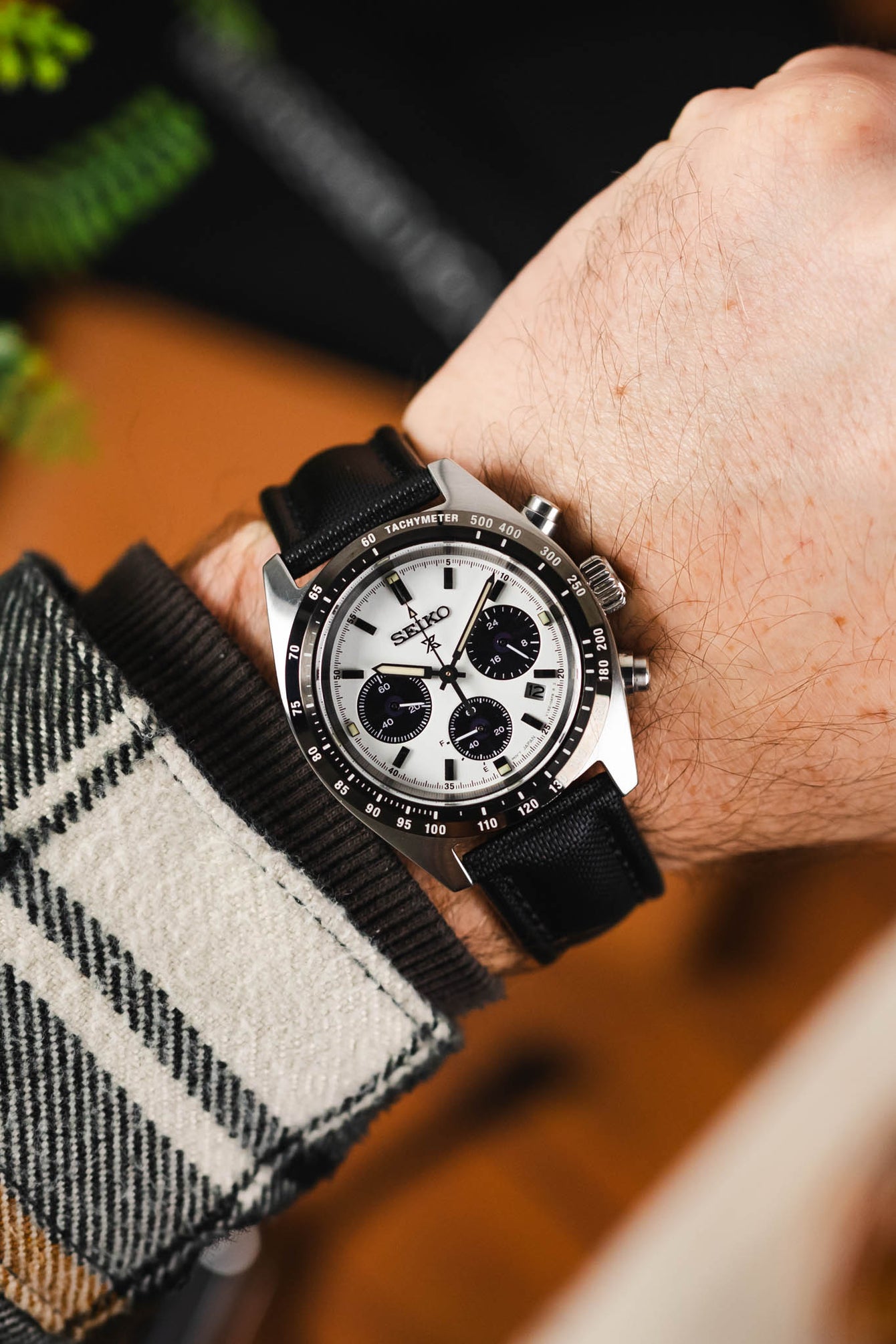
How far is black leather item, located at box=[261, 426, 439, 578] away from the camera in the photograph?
927 millimetres

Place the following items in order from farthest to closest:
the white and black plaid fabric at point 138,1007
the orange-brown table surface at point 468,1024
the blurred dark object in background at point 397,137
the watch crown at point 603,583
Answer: the blurred dark object in background at point 397,137, the orange-brown table surface at point 468,1024, the watch crown at point 603,583, the white and black plaid fabric at point 138,1007

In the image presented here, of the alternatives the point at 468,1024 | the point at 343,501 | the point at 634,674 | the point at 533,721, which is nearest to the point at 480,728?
the point at 533,721

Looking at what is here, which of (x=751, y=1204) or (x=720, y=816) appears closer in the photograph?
(x=720, y=816)

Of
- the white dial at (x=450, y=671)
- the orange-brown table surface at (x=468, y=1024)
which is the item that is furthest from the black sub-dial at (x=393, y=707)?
the orange-brown table surface at (x=468, y=1024)

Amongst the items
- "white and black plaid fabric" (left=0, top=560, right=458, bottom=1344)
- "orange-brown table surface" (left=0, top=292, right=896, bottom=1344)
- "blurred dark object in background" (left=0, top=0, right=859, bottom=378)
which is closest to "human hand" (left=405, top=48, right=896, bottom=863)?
"white and black plaid fabric" (left=0, top=560, right=458, bottom=1344)

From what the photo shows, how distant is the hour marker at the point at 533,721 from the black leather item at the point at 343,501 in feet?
0.76

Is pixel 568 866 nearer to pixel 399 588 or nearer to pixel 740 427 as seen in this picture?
pixel 399 588

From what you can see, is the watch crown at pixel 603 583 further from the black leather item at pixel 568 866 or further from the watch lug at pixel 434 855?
the watch lug at pixel 434 855

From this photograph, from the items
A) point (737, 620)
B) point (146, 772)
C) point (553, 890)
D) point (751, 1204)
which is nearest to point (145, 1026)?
point (146, 772)

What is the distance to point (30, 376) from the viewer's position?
1343 mm

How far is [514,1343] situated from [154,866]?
1355mm

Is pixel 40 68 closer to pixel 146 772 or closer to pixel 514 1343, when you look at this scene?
pixel 146 772

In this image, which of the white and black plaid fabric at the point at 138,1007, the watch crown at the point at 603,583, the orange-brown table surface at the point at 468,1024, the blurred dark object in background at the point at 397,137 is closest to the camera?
the white and black plaid fabric at the point at 138,1007

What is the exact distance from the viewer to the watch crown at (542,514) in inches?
35.6
